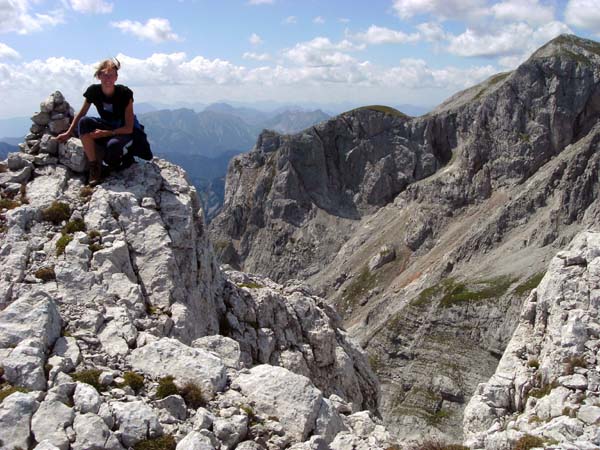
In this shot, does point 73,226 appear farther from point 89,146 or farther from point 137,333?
point 137,333

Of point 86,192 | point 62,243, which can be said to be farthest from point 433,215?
point 62,243

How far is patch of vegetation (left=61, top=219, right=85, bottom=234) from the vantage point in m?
17.8

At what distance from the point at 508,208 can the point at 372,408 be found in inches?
4488

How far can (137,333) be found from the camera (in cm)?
1442

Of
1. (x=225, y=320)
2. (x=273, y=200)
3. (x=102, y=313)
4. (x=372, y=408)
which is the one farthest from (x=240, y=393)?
(x=273, y=200)

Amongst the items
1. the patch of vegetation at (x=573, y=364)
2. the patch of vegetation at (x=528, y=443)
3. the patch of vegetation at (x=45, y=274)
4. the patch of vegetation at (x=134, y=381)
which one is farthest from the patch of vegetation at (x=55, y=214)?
the patch of vegetation at (x=573, y=364)

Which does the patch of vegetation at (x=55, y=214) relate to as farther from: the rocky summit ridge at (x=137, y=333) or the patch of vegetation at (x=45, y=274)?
the patch of vegetation at (x=45, y=274)

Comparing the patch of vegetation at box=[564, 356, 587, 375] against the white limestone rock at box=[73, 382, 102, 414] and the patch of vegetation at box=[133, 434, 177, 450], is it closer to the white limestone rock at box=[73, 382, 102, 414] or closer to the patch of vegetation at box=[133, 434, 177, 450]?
the patch of vegetation at box=[133, 434, 177, 450]

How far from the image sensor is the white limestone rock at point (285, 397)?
11.8 metres

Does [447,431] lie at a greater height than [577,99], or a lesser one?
lesser

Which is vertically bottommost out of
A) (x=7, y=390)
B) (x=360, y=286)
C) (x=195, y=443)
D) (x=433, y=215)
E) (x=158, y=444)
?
(x=360, y=286)

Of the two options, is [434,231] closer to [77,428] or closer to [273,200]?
[273,200]

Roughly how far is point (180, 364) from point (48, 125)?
13972mm

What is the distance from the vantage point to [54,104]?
2172 cm
